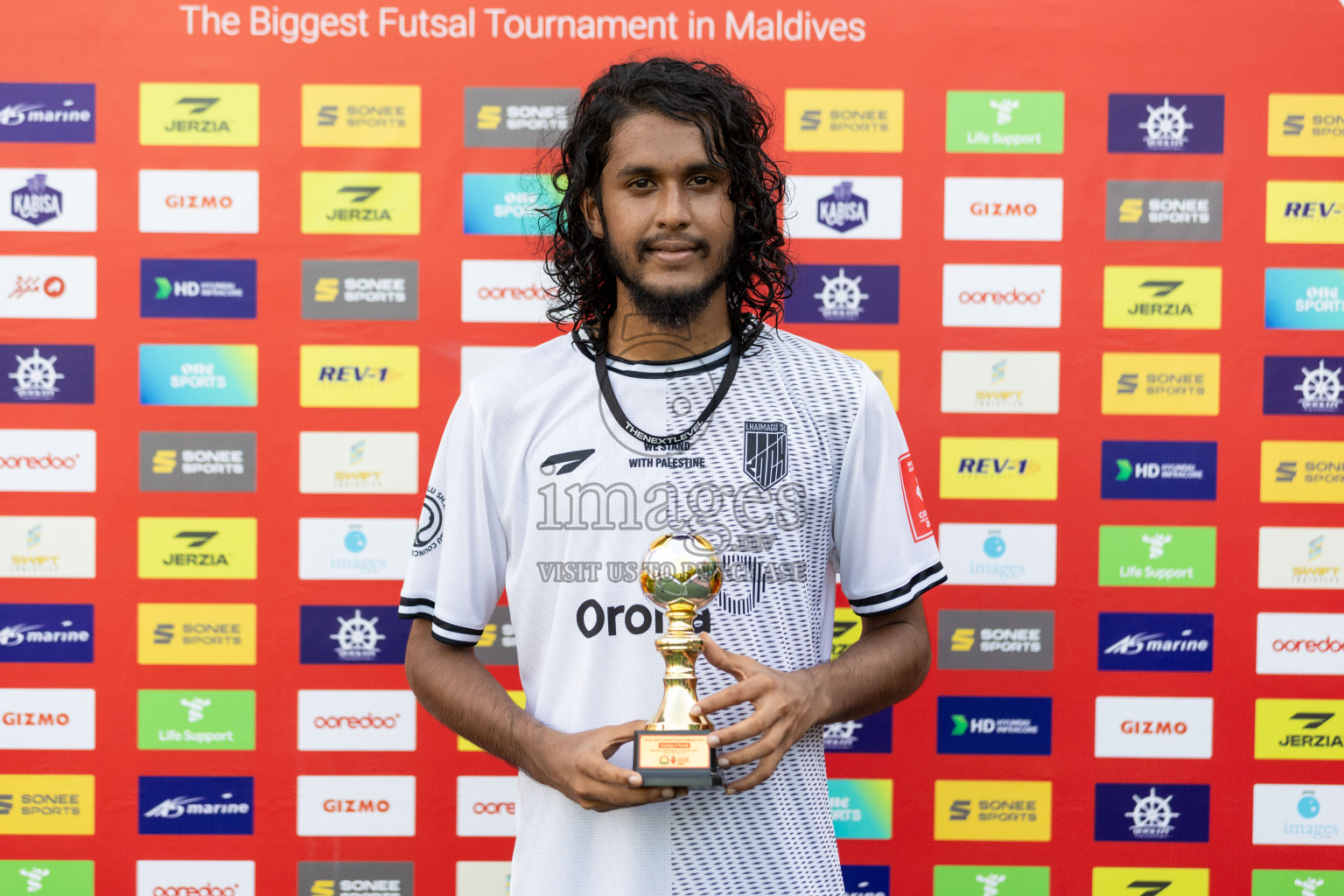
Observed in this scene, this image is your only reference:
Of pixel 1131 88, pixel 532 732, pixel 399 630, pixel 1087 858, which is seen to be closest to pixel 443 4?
pixel 399 630

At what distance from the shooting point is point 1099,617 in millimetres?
2229

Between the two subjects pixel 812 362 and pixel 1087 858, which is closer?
pixel 812 362

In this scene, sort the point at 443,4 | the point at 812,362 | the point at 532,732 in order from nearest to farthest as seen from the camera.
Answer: the point at 532,732, the point at 812,362, the point at 443,4

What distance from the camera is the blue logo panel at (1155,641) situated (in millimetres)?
2221

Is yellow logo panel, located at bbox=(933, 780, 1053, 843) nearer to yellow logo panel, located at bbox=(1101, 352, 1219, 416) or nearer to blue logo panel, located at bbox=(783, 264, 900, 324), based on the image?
yellow logo panel, located at bbox=(1101, 352, 1219, 416)

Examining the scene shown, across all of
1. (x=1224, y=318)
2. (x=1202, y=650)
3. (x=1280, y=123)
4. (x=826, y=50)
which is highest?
(x=826, y=50)

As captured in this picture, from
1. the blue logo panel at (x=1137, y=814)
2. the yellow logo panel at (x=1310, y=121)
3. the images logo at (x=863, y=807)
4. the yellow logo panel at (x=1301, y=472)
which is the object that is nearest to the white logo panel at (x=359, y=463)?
the images logo at (x=863, y=807)

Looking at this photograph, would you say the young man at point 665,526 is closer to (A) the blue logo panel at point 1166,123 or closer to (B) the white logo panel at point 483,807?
(B) the white logo panel at point 483,807

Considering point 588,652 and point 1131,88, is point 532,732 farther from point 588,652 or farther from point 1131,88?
point 1131,88

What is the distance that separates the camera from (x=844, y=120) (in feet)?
7.20

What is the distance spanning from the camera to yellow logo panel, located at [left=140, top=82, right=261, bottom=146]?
86.2 inches

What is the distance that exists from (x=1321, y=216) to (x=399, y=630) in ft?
7.70

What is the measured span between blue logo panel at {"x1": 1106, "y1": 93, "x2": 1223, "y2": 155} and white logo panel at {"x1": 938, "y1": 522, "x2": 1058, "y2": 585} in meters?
0.91

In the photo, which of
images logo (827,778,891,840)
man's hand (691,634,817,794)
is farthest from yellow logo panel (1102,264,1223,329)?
man's hand (691,634,817,794)
